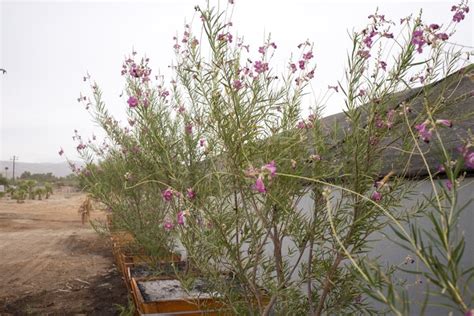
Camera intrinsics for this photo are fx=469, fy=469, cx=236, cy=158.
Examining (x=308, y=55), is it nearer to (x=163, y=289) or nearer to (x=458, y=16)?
(x=458, y=16)

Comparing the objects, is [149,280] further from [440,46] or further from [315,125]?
[440,46]

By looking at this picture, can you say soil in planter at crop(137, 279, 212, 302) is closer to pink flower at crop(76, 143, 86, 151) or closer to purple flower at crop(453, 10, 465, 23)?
pink flower at crop(76, 143, 86, 151)

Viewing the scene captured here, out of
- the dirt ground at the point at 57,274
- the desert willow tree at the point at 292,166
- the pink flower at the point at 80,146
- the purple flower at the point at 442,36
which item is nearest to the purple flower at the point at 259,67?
the desert willow tree at the point at 292,166

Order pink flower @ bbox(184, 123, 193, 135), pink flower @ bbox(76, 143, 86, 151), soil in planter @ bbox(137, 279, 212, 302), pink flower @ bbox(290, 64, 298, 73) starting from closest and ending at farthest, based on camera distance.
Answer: pink flower @ bbox(290, 64, 298, 73)
pink flower @ bbox(184, 123, 193, 135)
soil in planter @ bbox(137, 279, 212, 302)
pink flower @ bbox(76, 143, 86, 151)

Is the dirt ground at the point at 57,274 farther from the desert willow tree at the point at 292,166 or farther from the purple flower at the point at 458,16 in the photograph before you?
the purple flower at the point at 458,16

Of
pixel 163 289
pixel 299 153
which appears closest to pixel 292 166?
pixel 299 153

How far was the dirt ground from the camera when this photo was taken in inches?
267

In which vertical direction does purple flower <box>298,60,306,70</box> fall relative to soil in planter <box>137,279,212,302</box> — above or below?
above

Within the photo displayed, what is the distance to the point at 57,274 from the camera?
9211 mm

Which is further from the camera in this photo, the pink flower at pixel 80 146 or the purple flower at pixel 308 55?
the pink flower at pixel 80 146

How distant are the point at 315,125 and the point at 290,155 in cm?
32

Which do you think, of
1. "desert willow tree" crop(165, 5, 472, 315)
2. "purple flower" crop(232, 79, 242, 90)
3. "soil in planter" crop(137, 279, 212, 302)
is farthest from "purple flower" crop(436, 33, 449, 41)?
"soil in planter" crop(137, 279, 212, 302)

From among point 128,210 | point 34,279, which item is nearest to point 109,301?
point 128,210

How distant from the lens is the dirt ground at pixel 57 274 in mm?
6785
